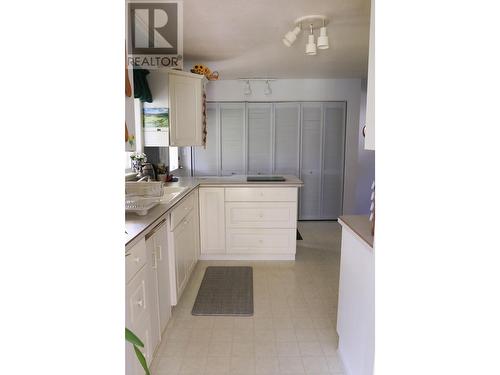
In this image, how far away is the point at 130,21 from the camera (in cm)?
233

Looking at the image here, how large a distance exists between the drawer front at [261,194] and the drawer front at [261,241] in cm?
34

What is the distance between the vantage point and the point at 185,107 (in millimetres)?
3135

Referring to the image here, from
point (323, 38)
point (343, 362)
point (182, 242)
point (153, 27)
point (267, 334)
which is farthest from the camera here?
point (153, 27)

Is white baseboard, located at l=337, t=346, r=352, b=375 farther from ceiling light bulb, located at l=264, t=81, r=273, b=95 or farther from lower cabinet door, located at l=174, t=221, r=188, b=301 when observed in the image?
ceiling light bulb, located at l=264, t=81, r=273, b=95

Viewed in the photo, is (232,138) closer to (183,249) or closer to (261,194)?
(261,194)

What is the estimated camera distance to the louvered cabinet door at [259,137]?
15.0ft

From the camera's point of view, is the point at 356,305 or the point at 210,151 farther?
the point at 210,151

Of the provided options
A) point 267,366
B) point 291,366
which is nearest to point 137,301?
point 267,366

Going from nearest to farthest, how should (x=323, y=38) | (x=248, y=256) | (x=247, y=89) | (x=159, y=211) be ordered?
(x=159, y=211)
(x=323, y=38)
(x=248, y=256)
(x=247, y=89)

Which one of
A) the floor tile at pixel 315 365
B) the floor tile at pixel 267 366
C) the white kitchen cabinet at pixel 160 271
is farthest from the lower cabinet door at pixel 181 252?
the floor tile at pixel 315 365

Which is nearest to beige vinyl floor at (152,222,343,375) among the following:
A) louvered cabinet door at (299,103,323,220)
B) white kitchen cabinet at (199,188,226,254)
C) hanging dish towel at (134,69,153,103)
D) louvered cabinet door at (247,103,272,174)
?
white kitchen cabinet at (199,188,226,254)

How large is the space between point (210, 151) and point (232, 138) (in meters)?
0.41

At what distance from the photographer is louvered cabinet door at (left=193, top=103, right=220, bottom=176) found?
15.1ft
